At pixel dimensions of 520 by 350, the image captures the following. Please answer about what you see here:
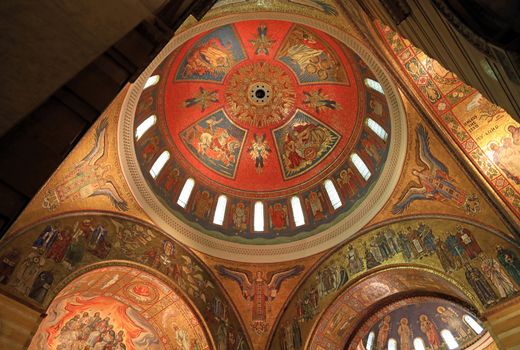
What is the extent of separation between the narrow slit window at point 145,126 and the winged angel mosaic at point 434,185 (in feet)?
30.0

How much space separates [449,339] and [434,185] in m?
12.1

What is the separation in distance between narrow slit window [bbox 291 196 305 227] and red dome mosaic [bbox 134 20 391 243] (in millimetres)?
78

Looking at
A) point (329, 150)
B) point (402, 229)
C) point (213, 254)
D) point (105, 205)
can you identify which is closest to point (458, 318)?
point (402, 229)

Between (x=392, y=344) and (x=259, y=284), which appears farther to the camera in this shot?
(x=392, y=344)

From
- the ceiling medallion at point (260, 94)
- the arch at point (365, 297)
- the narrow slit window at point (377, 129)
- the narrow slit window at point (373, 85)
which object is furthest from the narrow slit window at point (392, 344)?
the narrow slit window at point (373, 85)

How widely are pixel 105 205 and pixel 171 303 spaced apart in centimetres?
416

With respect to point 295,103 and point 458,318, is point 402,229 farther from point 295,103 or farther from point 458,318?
point 458,318

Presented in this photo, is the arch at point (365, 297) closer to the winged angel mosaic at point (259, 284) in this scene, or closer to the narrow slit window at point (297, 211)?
the winged angel mosaic at point (259, 284)

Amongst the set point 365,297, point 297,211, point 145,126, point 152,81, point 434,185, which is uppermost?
point 152,81

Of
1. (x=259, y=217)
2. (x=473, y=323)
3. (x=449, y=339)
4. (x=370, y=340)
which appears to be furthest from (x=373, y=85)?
(x=449, y=339)

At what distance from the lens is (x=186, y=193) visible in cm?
1552

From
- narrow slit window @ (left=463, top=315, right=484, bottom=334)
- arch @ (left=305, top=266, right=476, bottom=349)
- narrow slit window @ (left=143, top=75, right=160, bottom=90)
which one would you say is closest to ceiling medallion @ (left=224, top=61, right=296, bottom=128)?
narrow slit window @ (left=143, top=75, right=160, bottom=90)

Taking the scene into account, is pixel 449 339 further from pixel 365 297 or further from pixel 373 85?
pixel 373 85

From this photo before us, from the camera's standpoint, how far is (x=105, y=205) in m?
11.9
